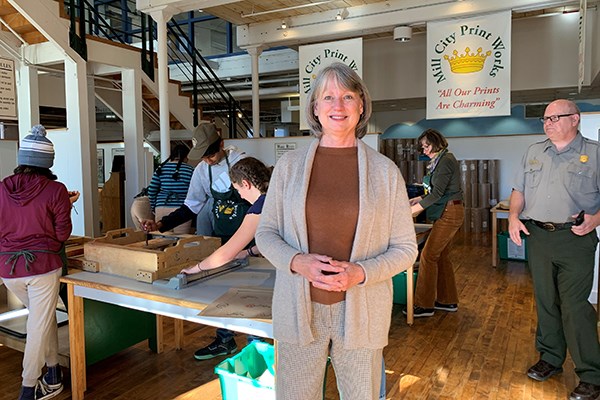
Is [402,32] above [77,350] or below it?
above

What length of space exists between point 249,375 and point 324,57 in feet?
18.1

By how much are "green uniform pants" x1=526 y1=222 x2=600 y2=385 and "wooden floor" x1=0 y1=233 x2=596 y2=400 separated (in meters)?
0.29

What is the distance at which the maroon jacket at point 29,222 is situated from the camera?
8.80 ft

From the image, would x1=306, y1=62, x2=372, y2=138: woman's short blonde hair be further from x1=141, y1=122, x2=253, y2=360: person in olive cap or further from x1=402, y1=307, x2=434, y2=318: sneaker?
x1=402, y1=307, x2=434, y2=318: sneaker

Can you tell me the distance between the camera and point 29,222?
106 inches

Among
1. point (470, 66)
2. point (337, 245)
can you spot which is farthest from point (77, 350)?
point (470, 66)

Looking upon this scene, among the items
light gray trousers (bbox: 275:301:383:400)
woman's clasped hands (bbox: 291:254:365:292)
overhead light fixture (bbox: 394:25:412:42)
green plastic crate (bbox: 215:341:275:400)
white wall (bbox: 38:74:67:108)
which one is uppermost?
overhead light fixture (bbox: 394:25:412:42)

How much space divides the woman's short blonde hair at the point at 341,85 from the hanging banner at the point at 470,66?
16.1 feet

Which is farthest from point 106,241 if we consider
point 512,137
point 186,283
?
point 512,137

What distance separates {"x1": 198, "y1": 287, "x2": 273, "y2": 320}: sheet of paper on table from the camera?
203 centimetres

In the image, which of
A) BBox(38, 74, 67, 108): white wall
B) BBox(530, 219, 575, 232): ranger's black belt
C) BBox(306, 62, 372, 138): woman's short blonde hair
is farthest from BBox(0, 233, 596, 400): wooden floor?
BBox(38, 74, 67, 108): white wall

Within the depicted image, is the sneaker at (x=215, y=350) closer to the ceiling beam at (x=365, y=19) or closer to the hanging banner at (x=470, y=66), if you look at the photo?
the hanging banner at (x=470, y=66)

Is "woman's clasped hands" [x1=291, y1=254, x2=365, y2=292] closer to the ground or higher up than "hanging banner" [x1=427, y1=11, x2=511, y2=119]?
closer to the ground

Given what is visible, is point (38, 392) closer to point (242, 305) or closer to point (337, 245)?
point (242, 305)
